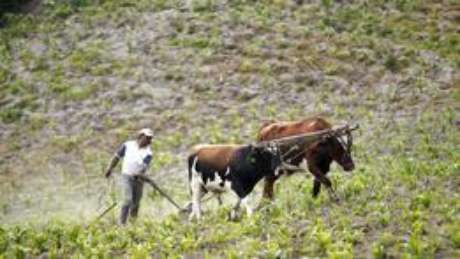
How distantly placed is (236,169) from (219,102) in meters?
14.8

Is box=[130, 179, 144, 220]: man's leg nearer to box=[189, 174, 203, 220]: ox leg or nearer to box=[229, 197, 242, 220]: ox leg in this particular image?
box=[189, 174, 203, 220]: ox leg

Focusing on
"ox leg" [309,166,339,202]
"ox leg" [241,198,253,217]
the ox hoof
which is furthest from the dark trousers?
"ox leg" [309,166,339,202]

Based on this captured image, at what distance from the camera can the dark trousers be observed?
1681 cm

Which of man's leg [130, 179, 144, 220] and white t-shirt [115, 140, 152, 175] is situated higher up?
white t-shirt [115, 140, 152, 175]

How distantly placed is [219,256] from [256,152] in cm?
332

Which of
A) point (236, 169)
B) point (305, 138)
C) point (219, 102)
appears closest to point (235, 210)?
point (236, 169)

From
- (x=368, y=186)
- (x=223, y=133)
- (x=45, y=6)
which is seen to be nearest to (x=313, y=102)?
(x=223, y=133)

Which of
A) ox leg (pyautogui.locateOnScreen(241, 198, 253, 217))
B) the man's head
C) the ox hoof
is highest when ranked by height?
the man's head

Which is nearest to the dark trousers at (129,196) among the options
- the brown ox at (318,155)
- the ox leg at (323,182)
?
the brown ox at (318,155)

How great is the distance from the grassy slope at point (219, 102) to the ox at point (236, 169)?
22.2 inches

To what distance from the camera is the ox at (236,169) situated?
1555 centimetres

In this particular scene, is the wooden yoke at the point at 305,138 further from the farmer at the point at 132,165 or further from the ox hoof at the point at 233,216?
the farmer at the point at 132,165

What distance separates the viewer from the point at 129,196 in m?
16.8

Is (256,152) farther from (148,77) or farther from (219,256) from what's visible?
(148,77)
